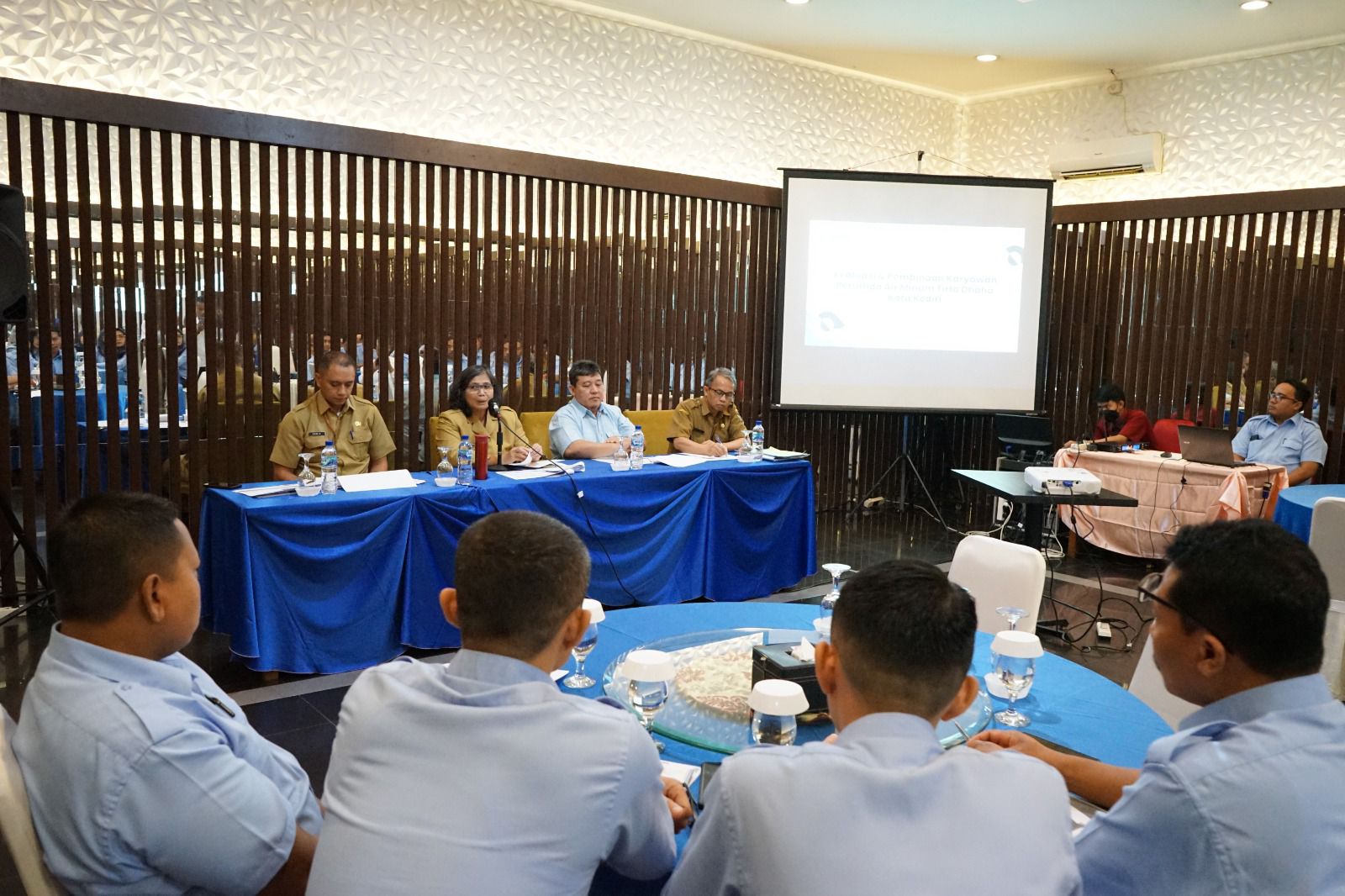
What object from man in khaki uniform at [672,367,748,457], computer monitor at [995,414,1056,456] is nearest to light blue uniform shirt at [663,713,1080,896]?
man in khaki uniform at [672,367,748,457]

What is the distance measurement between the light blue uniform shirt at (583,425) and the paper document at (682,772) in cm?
391

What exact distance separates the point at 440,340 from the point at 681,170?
253 cm

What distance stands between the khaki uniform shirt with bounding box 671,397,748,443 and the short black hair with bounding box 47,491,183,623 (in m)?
4.72

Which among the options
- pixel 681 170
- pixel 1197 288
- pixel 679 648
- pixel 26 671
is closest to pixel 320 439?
pixel 26 671

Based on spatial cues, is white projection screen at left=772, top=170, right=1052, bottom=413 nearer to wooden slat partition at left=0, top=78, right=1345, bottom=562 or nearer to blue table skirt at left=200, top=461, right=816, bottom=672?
wooden slat partition at left=0, top=78, right=1345, bottom=562

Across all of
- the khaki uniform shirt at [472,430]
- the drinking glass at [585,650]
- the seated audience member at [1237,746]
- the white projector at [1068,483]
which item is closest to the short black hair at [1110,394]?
the white projector at [1068,483]

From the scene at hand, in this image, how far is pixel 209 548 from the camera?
402 cm

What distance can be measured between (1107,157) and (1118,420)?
88.7 inches

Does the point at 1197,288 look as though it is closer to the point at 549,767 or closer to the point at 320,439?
the point at 320,439

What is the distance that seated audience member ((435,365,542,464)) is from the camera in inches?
200

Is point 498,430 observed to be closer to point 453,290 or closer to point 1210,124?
point 453,290

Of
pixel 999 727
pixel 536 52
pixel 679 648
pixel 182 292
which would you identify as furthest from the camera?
pixel 536 52

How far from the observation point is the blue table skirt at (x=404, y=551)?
3.84 metres

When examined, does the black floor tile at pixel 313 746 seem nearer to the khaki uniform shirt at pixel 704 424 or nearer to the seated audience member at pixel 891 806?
the seated audience member at pixel 891 806
